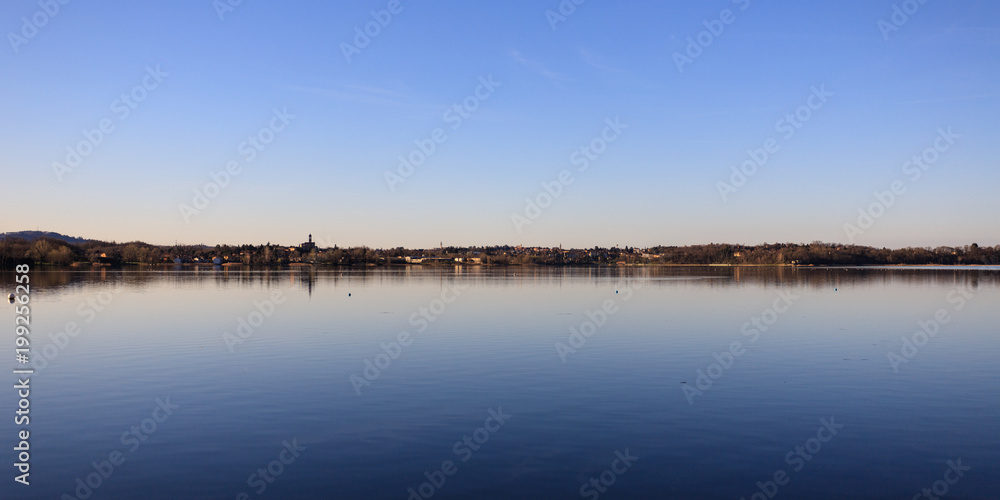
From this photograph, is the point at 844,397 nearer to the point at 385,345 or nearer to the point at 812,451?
the point at 812,451

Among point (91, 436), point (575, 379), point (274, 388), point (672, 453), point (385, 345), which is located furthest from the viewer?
point (385, 345)

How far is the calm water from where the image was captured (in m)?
10.1

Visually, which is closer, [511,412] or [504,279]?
[511,412]

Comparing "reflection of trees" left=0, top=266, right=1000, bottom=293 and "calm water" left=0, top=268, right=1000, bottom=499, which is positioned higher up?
"reflection of trees" left=0, top=266, right=1000, bottom=293

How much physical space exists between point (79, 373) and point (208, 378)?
3.96 metres

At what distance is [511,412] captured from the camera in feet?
46.5

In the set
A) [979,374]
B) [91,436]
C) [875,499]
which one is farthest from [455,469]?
[979,374]

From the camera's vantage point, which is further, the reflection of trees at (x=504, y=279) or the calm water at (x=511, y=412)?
the reflection of trees at (x=504, y=279)

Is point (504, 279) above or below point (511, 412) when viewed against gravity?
above

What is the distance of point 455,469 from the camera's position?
1055cm

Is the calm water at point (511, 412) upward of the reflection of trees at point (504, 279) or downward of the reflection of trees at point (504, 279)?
downward

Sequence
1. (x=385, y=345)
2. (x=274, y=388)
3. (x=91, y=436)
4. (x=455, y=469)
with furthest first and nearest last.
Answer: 1. (x=385, y=345)
2. (x=274, y=388)
3. (x=91, y=436)
4. (x=455, y=469)

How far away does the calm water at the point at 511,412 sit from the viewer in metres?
10.1

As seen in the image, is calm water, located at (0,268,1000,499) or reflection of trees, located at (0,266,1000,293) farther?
reflection of trees, located at (0,266,1000,293)
